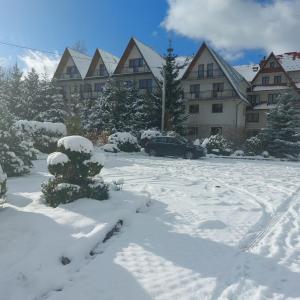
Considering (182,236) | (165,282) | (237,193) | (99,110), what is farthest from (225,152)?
(165,282)

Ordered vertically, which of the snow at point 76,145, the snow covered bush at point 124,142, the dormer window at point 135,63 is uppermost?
the dormer window at point 135,63

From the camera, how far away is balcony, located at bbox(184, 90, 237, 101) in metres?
41.5

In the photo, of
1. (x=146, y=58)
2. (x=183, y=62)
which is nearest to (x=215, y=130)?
(x=183, y=62)

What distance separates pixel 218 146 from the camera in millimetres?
28656

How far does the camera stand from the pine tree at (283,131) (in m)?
28.9

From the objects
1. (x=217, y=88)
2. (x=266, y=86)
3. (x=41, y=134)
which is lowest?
(x=41, y=134)

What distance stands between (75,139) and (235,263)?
4.72m

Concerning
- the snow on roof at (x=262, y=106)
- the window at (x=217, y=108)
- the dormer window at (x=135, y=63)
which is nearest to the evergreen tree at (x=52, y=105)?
the dormer window at (x=135, y=63)

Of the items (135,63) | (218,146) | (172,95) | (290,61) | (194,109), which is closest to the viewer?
(218,146)

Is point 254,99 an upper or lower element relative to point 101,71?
lower

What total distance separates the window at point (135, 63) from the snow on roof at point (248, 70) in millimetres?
13598

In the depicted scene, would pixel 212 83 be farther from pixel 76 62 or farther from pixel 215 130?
pixel 76 62

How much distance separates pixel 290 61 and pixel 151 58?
16.9 meters

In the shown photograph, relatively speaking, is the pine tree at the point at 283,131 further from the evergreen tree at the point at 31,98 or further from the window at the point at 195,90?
the evergreen tree at the point at 31,98
